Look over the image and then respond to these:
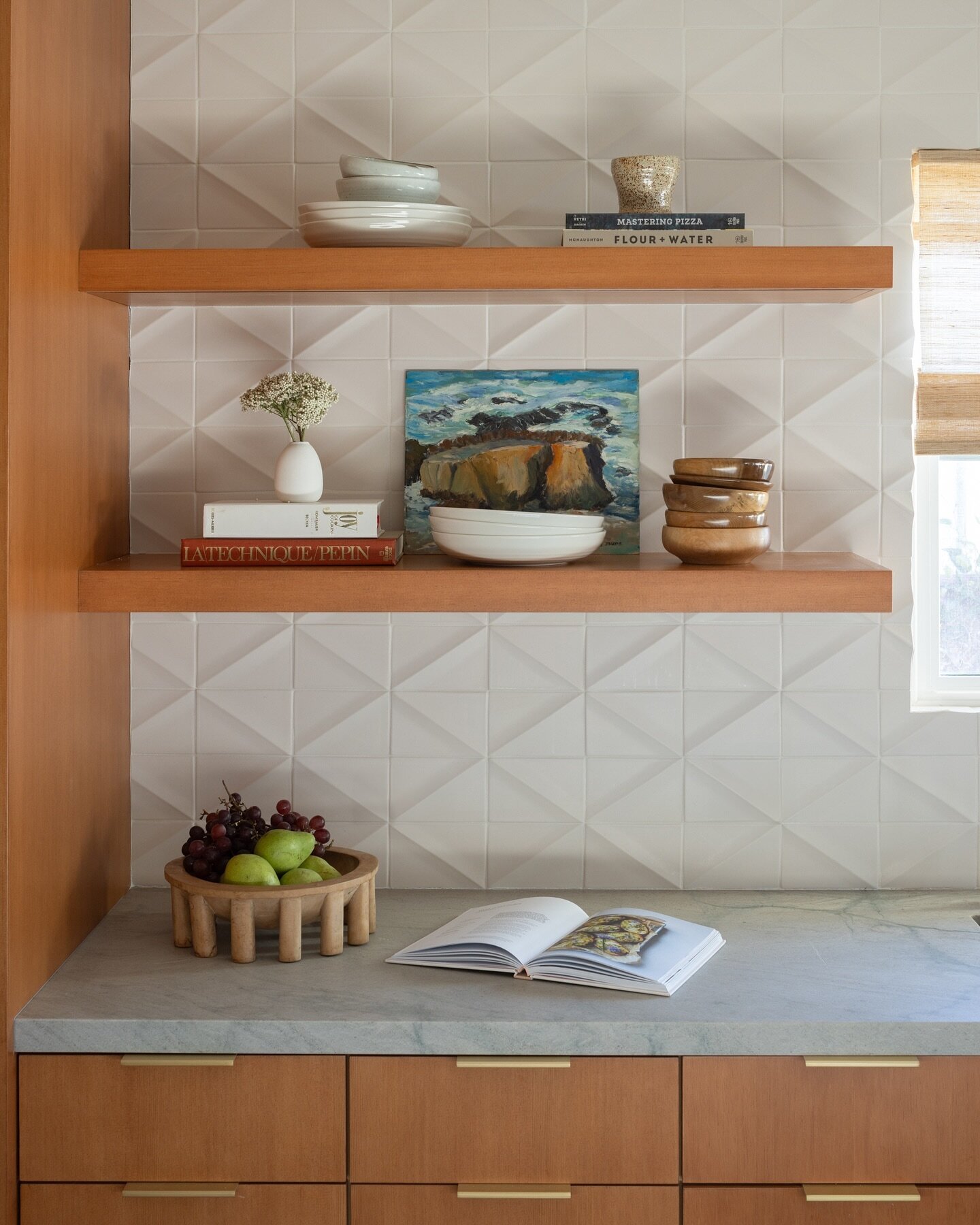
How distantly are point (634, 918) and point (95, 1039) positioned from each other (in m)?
0.81

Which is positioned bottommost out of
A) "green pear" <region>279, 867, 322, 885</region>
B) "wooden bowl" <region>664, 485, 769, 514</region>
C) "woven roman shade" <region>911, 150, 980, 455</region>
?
"green pear" <region>279, 867, 322, 885</region>

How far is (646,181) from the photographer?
6.28ft

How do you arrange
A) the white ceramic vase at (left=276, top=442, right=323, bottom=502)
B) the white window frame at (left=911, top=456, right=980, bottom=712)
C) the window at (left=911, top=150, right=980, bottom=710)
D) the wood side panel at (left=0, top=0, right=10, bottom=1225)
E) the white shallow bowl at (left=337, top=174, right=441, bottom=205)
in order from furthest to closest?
the white window frame at (left=911, top=456, right=980, bottom=712) → the window at (left=911, top=150, right=980, bottom=710) → the white ceramic vase at (left=276, top=442, right=323, bottom=502) → the white shallow bowl at (left=337, top=174, right=441, bottom=205) → the wood side panel at (left=0, top=0, right=10, bottom=1225)

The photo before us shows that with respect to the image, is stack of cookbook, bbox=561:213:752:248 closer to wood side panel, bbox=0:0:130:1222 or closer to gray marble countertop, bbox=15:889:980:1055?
wood side panel, bbox=0:0:130:1222

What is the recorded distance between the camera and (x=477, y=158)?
83.8 inches

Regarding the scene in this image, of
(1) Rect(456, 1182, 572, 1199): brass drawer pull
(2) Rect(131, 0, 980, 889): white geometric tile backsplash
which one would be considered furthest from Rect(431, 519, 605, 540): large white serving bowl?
(1) Rect(456, 1182, 572, 1199): brass drawer pull

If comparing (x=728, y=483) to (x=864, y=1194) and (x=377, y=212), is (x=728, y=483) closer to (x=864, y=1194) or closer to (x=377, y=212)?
(x=377, y=212)

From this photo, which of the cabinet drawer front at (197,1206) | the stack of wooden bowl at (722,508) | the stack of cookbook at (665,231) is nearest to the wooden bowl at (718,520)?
the stack of wooden bowl at (722,508)

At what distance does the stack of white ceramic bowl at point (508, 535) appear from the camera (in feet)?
6.12

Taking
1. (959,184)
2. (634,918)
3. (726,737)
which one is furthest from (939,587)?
(634,918)

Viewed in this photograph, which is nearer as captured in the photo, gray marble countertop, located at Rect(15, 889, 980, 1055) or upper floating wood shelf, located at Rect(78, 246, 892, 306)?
gray marble countertop, located at Rect(15, 889, 980, 1055)

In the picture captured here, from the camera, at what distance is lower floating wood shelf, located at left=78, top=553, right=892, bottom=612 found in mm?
1836

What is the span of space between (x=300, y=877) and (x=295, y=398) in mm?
762

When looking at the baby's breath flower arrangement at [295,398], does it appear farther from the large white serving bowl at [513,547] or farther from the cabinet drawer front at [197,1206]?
the cabinet drawer front at [197,1206]
